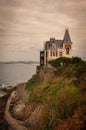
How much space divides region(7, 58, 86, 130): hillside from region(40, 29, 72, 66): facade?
3381 millimetres

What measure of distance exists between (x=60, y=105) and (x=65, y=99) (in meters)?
0.25

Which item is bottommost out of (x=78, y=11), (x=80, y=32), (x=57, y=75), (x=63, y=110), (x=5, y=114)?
(x=5, y=114)

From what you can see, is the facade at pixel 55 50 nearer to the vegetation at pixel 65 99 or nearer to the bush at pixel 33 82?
the bush at pixel 33 82

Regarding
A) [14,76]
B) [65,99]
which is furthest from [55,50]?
[14,76]

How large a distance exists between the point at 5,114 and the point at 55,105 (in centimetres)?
420

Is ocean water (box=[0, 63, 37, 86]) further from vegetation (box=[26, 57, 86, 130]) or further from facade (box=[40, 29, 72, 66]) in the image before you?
vegetation (box=[26, 57, 86, 130])

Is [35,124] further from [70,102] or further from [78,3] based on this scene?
[78,3]

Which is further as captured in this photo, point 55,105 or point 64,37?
point 64,37

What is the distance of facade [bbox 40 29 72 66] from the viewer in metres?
15.7

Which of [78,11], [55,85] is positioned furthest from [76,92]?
[78,11]

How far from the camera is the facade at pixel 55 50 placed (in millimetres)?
15672

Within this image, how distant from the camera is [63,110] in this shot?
8.23 m

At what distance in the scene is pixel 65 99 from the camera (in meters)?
8.53

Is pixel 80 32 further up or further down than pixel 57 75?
further up
